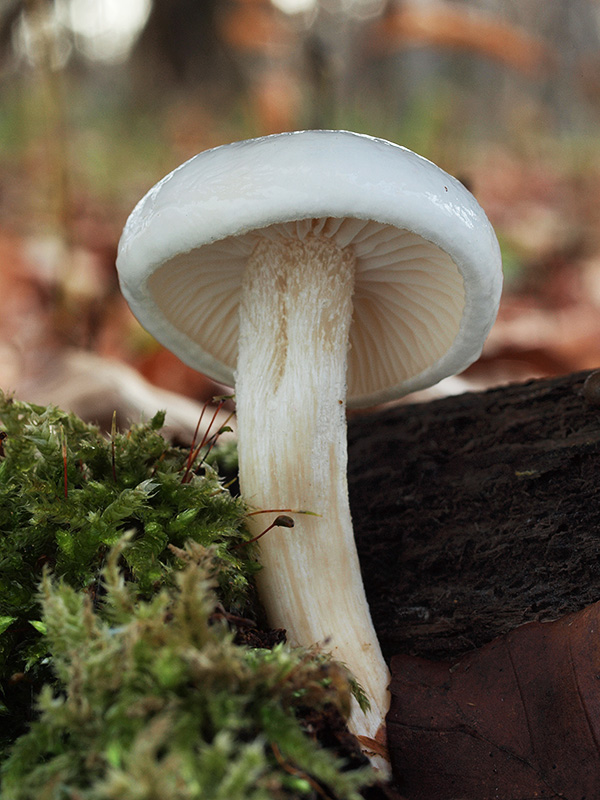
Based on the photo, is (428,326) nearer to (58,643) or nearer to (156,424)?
(156,424)

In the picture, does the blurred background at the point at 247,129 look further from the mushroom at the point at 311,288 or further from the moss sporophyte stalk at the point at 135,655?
the moss sporophyte stalk at the point at 135,655

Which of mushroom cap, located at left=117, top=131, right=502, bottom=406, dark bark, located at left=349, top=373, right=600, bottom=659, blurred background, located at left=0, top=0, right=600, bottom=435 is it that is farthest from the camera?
blurred background, located at left=0, top=0, right=600, bottom=435

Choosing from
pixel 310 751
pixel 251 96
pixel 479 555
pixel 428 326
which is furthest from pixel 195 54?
pixel 310 751

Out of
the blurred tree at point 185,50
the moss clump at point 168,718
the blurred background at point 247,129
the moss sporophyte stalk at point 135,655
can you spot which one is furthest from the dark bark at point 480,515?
the blurred tree at point 185,50

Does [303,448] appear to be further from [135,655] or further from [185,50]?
[185,50]

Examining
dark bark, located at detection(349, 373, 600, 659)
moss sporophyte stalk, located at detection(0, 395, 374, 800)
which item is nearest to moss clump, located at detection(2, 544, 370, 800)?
moss sporophyte stalk, located at detection(0, 395, 374, 800)

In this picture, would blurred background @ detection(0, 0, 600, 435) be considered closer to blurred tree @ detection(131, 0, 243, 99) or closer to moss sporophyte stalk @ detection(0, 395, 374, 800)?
blurred tree @ detection(131, 0, 243, 99)
